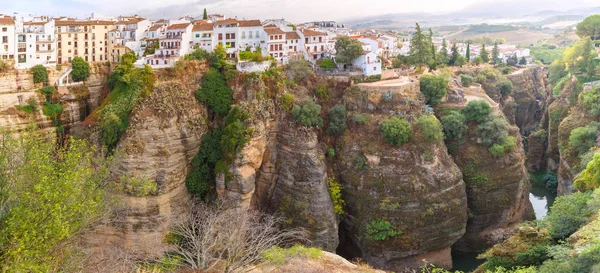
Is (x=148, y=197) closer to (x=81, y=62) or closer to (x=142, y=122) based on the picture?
(x=142, y=122)

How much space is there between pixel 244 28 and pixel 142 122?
12953mm

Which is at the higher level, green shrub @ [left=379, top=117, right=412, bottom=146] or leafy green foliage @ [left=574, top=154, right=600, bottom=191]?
green shrub @ [left=379, top=117, right=412, bottom=146]

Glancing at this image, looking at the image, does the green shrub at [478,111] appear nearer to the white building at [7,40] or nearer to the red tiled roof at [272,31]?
the red tiled roof at [272,31]

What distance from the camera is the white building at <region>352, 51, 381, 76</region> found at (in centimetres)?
3735

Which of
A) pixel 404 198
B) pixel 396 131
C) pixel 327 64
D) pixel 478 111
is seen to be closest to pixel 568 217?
pixel 404 198

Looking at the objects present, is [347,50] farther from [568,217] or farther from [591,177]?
[568,217]

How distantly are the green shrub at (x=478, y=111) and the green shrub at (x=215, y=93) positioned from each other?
1722cm

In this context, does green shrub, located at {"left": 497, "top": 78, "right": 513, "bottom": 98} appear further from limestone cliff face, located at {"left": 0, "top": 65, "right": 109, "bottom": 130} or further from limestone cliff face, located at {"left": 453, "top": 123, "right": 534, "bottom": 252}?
limestone cliff face, located at {"left": 0, "top": 65, "right": 109, "bottom": 130}

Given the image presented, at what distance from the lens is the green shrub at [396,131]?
102 feet

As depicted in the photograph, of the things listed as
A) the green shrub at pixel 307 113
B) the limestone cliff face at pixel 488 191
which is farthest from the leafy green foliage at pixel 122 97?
the limestone cliff face at pixel 488 191

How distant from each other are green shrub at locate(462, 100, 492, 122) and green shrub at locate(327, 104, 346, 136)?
30.3 ft

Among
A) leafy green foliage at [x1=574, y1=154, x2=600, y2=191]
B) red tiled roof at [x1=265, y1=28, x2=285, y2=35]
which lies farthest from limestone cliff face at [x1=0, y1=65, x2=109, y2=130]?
leafy green foliage at [x1=574, y1=154, x2=600, y2=191]

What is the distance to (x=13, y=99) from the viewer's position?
3153 centimetres

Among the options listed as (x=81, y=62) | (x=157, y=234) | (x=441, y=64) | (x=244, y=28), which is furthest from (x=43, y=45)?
(x=441, y=64)
